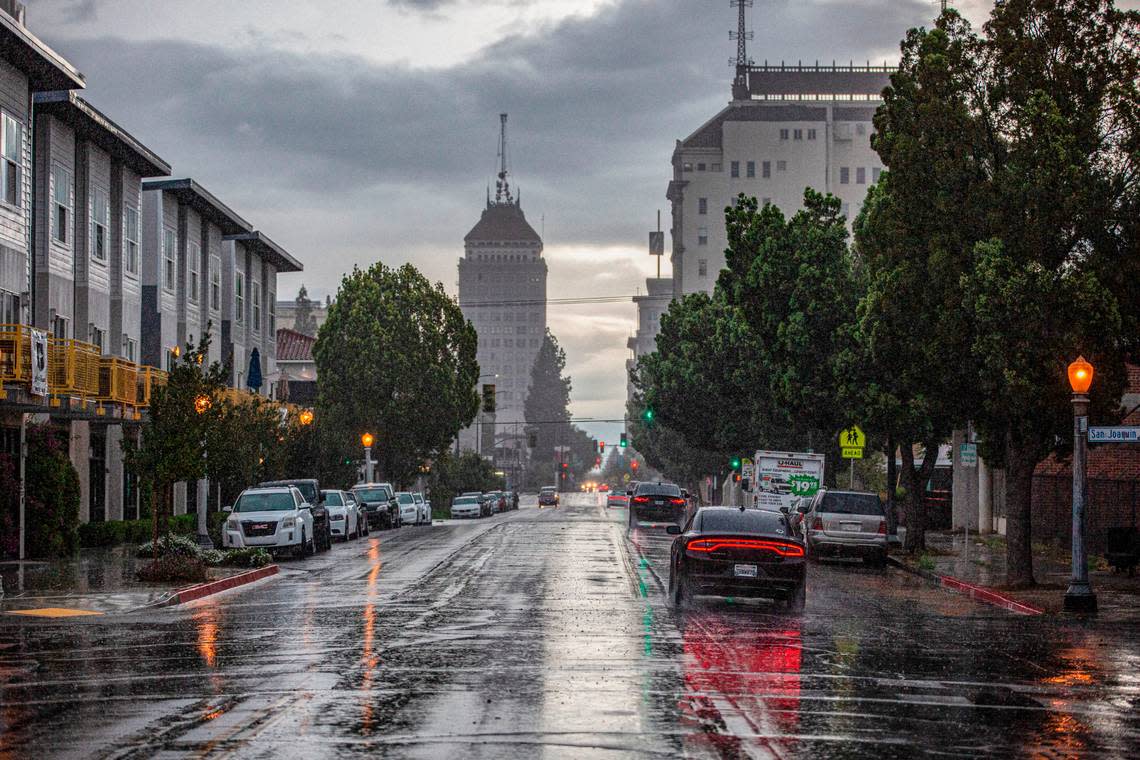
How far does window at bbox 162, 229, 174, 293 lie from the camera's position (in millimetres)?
50500

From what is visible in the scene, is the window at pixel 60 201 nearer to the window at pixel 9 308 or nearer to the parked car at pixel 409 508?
the window at pixel 9 308

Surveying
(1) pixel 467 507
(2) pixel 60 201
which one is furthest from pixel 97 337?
(1) pixel 467 507

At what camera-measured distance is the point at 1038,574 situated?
103 ft

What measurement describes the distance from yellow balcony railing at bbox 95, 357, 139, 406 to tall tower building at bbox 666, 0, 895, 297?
387 feet

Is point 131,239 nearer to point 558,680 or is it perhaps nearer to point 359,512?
point 359,512

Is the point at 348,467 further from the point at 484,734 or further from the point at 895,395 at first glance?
the point at 484,734

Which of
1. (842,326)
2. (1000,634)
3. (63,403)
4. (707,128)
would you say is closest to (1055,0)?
(1000,634)

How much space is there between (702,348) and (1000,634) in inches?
1897

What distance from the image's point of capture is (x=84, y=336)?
41781 mm

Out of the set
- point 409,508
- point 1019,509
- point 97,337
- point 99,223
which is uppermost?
point 99,223

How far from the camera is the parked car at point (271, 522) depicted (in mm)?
36969

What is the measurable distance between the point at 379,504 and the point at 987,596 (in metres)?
→ 34.5

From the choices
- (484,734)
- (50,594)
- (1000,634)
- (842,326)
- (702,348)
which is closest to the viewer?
(484,734)

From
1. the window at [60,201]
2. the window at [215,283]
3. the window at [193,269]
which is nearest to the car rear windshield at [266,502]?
the window at [60,201]
